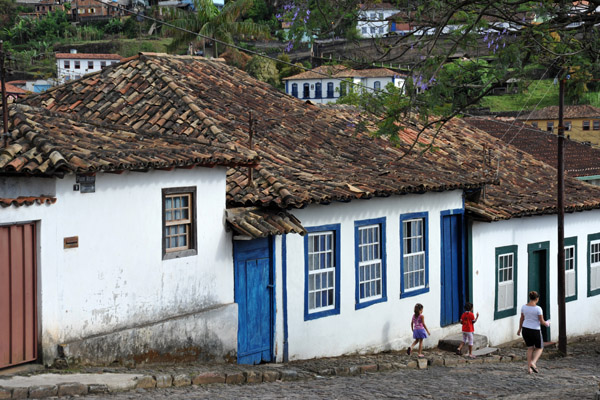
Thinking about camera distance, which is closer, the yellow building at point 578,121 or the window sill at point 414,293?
the window sill at point 414,293

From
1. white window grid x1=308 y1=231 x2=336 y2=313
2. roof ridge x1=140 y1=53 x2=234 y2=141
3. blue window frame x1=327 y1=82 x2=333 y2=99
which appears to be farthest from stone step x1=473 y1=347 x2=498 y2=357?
blue window frame x1=327 y1=82 x2=333 y2=99

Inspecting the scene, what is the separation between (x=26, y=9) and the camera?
124m

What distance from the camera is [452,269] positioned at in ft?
51.2

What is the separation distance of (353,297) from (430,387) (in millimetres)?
2812

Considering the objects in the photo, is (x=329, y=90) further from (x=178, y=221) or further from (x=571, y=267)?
(x=178, y=221)

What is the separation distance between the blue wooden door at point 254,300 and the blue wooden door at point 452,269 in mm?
4217

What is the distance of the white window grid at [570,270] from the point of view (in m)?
18.1

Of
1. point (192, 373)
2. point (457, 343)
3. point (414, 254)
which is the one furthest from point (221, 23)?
point (192, 373)

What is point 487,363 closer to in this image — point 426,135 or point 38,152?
point 426,135

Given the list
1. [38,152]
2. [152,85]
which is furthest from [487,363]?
[38,152]

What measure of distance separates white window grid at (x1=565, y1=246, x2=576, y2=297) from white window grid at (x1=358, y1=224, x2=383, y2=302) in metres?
5.70

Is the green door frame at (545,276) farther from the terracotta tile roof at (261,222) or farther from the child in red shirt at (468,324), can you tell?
the terracotta tile roof at (261,222)

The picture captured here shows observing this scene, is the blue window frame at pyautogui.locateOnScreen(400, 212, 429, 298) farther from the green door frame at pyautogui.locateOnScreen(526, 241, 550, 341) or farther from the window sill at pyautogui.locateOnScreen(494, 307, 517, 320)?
the green door frame at pyautogui.locateOnScreen(526, 241, 550, 341)

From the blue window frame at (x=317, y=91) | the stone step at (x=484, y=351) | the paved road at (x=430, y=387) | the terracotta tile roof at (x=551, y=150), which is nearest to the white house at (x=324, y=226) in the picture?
the stone step at (x=484, y=351)
